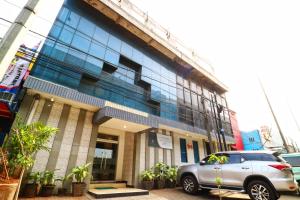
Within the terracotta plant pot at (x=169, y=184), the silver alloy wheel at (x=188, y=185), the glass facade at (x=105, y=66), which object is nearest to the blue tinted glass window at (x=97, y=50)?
the glass facade at (x=105, y=66)

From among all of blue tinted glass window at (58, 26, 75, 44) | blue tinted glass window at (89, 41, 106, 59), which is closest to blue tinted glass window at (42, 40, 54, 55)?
blue tinted glass window at (58, 26, 75, 44)

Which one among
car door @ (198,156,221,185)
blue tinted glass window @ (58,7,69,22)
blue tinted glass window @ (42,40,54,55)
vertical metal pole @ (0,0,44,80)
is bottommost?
car door @ (198,156,221,185)

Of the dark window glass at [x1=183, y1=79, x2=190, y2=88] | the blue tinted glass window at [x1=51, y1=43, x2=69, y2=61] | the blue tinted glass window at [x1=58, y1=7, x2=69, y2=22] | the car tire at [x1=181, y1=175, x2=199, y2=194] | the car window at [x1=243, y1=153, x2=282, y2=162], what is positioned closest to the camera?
the car window at [x1=243, y1=153, x2=282, y2=162]

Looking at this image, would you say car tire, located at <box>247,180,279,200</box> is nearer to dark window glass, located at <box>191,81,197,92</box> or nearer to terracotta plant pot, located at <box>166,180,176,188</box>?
terracotta plant pot, located at <box>166,180,176,188</box>

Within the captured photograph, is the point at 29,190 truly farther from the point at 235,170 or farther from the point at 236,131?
the point at 236,131

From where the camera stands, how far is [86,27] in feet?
34.9

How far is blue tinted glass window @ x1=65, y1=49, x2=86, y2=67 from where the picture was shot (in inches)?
352

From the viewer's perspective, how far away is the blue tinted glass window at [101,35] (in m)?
11.0

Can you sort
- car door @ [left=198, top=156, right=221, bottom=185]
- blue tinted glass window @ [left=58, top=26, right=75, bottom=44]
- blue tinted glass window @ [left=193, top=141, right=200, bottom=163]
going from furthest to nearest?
blue tinted glass window @ [left=193, top=141, right=200, bottom=163]
blue tinted glass window @ [left=58, top=26, right=75, bottom=44]
car door @ [left=198, top=156, right=221, bottom=185]

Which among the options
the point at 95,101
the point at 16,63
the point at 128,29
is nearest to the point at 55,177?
the point at 95,101

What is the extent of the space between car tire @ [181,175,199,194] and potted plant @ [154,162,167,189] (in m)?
1.76

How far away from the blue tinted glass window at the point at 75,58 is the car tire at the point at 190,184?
877 cm

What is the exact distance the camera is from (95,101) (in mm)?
8258

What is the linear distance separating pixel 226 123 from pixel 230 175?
14.0 meters
